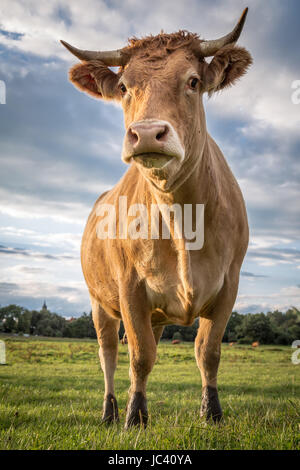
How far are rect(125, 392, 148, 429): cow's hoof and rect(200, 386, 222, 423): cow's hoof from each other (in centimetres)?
80

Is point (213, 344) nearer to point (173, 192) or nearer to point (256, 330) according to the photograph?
point (173, 192)

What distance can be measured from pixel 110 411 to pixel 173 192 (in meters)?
3.75

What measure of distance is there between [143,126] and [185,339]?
3462cm

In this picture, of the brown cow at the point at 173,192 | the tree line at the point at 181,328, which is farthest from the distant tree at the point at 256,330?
the brown cow at the point at 173,192

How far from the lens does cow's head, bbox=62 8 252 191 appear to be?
3.36 metres

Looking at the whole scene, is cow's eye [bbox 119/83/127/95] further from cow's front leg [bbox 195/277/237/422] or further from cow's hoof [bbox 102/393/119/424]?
cow's hoof [bbox 102/393/119/424]

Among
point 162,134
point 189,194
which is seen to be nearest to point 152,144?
point 162,134

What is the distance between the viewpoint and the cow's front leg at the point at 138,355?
4.76m

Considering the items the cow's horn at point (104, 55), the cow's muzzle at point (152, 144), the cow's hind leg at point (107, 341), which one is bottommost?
the cow's hind leg at point (107, 341)

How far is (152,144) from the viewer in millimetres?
3230

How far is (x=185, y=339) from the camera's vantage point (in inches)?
1428

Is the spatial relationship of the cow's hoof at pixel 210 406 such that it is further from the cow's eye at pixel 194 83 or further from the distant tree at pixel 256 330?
the distant tree at pixel 256 330
